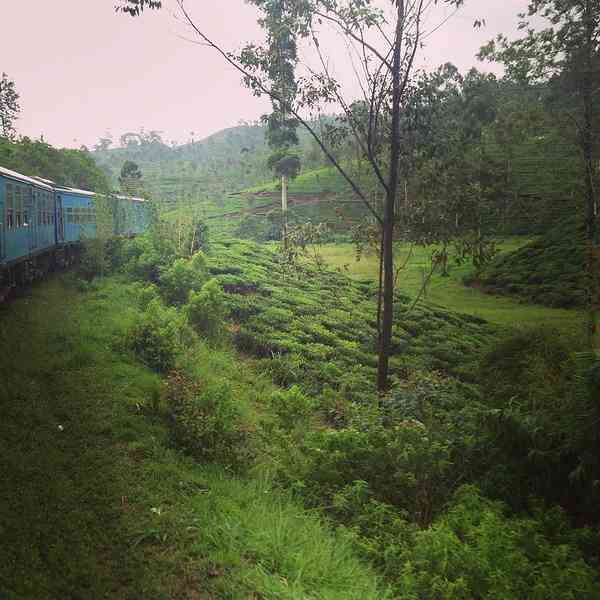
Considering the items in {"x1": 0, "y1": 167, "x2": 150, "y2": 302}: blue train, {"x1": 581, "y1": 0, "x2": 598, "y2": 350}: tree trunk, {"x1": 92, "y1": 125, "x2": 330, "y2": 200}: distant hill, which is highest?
{"x1": 92, "y1": 125, "x2": 330, "y2": 200}: distant hill

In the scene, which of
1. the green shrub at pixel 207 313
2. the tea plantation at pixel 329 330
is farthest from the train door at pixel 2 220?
the tea plantation at pixel 329 330

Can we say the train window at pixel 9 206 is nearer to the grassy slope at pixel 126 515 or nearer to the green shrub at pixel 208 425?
the grassy slope at pixel 126 515

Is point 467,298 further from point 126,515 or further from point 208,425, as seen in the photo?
point 126,515

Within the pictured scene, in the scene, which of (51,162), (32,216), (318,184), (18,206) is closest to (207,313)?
(18,206)

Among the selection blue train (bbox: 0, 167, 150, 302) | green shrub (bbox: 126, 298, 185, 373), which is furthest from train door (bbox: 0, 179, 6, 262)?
green shrub (bbox: 126, 298, 185, 373)

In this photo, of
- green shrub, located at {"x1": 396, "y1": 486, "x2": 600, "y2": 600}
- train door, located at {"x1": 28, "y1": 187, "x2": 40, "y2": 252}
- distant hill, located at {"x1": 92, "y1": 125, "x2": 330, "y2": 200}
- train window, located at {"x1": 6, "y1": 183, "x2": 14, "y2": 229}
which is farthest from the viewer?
distant hill, located at {"x1": 92, "y1": 125, "x2": 330, "y2": 200}

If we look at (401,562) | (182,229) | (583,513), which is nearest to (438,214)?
(583,513)

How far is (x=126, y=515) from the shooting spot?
191 inches

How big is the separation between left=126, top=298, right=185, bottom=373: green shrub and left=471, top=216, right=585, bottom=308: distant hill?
9.18m

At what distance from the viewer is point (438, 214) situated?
948 cm

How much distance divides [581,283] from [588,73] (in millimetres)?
4928

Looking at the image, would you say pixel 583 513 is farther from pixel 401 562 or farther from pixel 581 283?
pixel 581 283

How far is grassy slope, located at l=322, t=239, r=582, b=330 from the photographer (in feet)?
42.6

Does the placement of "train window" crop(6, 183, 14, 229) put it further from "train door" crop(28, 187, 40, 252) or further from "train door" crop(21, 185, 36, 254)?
"train door" crop(28, 187, 40, 252)
